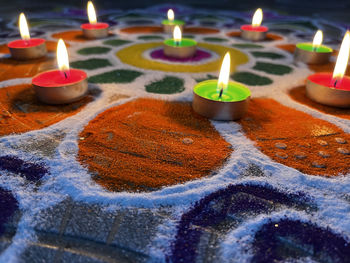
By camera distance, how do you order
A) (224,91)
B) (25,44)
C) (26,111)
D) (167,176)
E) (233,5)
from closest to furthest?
(167,176), (26,111), (224,91), (25,44), (233,5)

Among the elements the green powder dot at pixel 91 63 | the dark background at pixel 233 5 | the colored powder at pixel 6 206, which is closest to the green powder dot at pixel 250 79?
the green powder dot at pixel 91 63

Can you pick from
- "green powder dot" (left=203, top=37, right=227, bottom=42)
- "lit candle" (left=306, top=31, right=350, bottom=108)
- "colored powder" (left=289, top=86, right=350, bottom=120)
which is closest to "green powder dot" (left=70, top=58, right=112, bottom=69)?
"green powder dot" (left=203, top=37, right=227, bottom=42)

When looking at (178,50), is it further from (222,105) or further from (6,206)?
(6,206)

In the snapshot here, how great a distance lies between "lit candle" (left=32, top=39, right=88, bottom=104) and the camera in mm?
2451

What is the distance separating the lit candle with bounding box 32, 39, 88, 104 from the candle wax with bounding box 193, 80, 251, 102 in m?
1.13

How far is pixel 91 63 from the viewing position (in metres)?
3.72

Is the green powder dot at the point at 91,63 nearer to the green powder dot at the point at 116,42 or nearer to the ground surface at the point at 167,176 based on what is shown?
the ground surface at the point at 167,176

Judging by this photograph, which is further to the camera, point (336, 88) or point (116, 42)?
point (116, 42)

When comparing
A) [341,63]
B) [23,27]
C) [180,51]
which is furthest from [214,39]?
[23,27]

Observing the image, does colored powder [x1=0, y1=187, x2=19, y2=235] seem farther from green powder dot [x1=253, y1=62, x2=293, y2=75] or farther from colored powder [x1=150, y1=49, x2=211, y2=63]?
green powder dot [x1=253, y1=62, x2=293, y2=75]

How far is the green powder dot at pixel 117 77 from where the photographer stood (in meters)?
3.17

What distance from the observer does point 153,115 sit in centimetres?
240

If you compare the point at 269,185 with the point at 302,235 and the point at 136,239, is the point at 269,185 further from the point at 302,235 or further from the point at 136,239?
the point at 136,239

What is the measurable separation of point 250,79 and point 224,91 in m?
0.90
